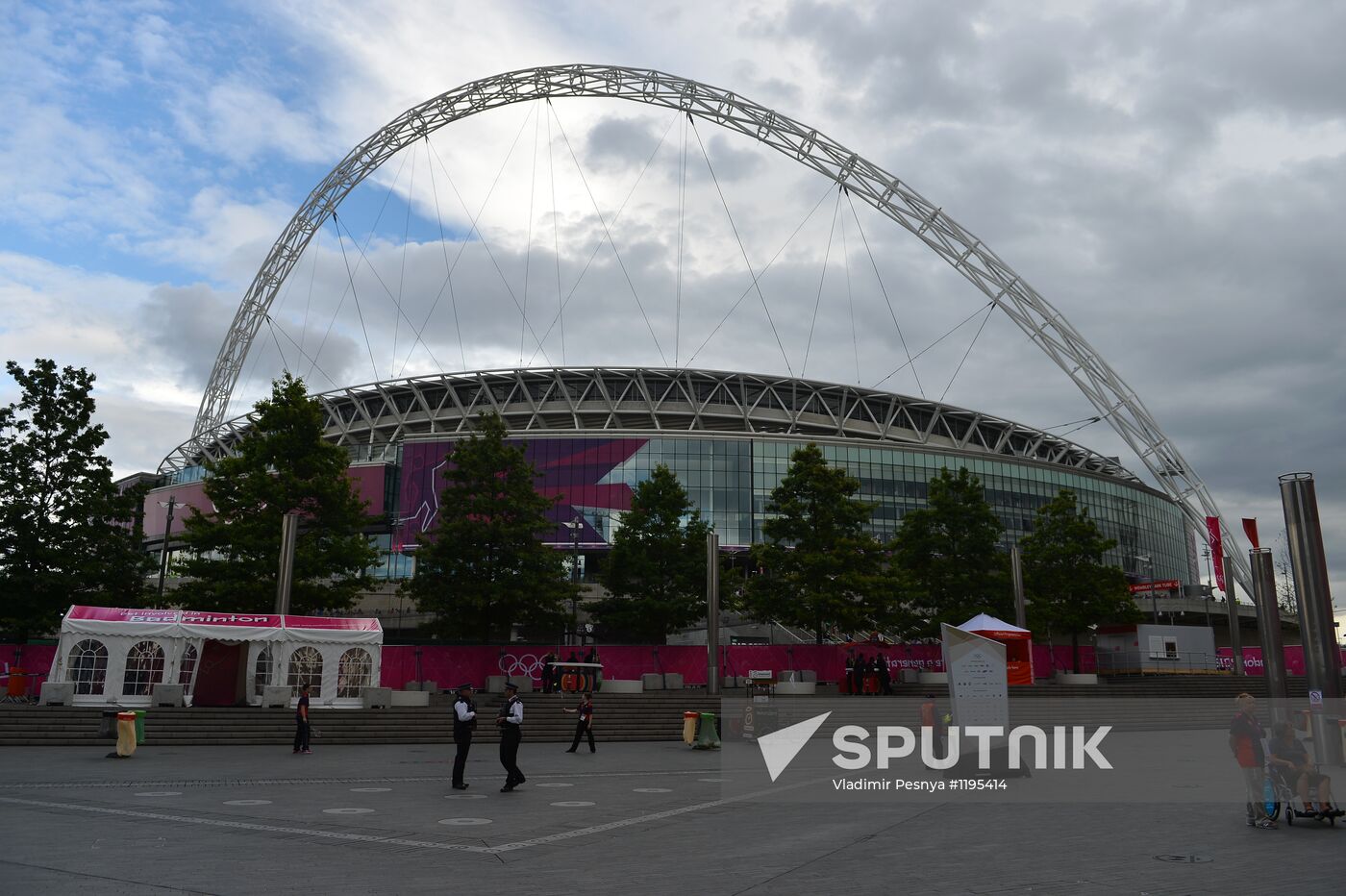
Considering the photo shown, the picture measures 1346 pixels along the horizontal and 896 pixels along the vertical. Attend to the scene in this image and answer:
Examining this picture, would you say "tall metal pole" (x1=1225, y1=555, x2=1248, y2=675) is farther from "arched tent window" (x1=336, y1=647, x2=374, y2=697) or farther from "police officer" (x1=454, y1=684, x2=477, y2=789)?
"police officer" (x1=454, y1=684, x2=477, y2=789)

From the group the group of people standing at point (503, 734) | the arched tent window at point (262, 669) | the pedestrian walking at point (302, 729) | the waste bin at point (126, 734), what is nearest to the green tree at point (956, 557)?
the arched tent window at point (262, 669)

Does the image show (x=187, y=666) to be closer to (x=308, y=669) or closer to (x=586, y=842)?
(x=308, y=669)

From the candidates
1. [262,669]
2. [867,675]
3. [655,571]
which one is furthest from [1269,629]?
[262,669]

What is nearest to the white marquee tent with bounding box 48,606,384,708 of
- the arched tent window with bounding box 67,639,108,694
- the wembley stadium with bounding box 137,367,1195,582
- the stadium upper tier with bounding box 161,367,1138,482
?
the arched tent window with bounding box 67,639,108,694

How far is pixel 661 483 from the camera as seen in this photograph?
164ft

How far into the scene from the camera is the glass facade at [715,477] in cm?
7562

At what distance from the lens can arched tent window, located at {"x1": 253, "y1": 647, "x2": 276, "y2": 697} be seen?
31.6m

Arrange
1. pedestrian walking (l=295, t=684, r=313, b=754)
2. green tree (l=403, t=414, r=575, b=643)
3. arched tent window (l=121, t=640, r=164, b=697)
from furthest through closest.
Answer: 1. green tree (l=403, t=414, r=575, b=643)
2. arched tent window (l=121, t=640, r=164, b=697)
3. pedestrian walking (l=295, t=684, r=313, b=754)

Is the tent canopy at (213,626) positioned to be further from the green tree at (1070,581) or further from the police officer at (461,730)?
the green tree at (1070,581)

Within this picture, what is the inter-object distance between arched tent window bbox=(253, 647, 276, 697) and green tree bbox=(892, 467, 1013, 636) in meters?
29.4

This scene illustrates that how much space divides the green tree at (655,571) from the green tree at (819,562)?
10.8ft

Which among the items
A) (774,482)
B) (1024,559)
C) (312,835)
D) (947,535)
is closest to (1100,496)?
(774,482)

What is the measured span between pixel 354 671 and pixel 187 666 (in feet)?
16.9

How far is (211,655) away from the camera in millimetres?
32156
